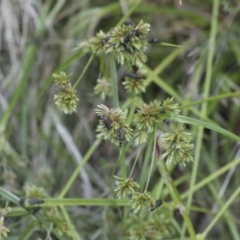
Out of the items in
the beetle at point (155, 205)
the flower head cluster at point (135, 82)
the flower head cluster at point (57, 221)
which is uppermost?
the flower head cluster at point (135, 82)

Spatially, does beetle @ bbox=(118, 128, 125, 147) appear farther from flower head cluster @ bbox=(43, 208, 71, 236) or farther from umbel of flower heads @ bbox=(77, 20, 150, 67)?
flower head cluster @ bbox=(43, 208, 71, 236)

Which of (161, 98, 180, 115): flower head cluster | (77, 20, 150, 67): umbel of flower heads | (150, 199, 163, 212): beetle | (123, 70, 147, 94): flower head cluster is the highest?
(77, 20, 150, 67): umbel of flower heads

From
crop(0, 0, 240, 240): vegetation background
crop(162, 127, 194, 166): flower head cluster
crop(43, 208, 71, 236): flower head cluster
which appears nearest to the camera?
crop(162, 127, 194, 166): flower head cluster

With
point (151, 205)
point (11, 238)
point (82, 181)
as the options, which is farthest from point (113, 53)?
point (82, 181)

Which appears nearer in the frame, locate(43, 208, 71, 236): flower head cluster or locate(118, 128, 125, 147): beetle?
locate(118, 128, 125, 147): beetle

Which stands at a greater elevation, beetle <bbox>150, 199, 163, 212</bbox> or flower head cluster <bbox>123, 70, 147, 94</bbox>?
flower head cluster <bbox>123, 70, 147, 94</bbox>

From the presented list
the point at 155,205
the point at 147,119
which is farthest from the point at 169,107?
the point at 155,205

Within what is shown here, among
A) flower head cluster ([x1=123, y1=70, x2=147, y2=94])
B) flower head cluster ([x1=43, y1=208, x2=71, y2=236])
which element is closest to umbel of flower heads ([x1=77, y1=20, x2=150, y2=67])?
flower head cluster ([x1=123, y1=70, x2=147, y2=94])

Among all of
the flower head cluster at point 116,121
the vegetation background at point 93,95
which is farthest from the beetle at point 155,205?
the vegetation background at point 93,95

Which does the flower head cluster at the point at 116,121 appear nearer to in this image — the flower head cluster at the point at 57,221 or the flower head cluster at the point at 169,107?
the flower head cluster at the point at 169,107

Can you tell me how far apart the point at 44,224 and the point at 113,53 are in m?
0.29

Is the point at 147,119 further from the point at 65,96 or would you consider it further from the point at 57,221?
the point at 57,221

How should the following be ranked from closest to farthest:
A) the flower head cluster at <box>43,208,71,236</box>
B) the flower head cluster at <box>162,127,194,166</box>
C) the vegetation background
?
the flower head cluster at <box>162,127,194,166</box>
the flower head cluster at <box>43,208,71,236</box>
the vegetation background

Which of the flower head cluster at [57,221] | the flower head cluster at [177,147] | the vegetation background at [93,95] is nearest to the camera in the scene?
the flower head cluster at [177,147]
